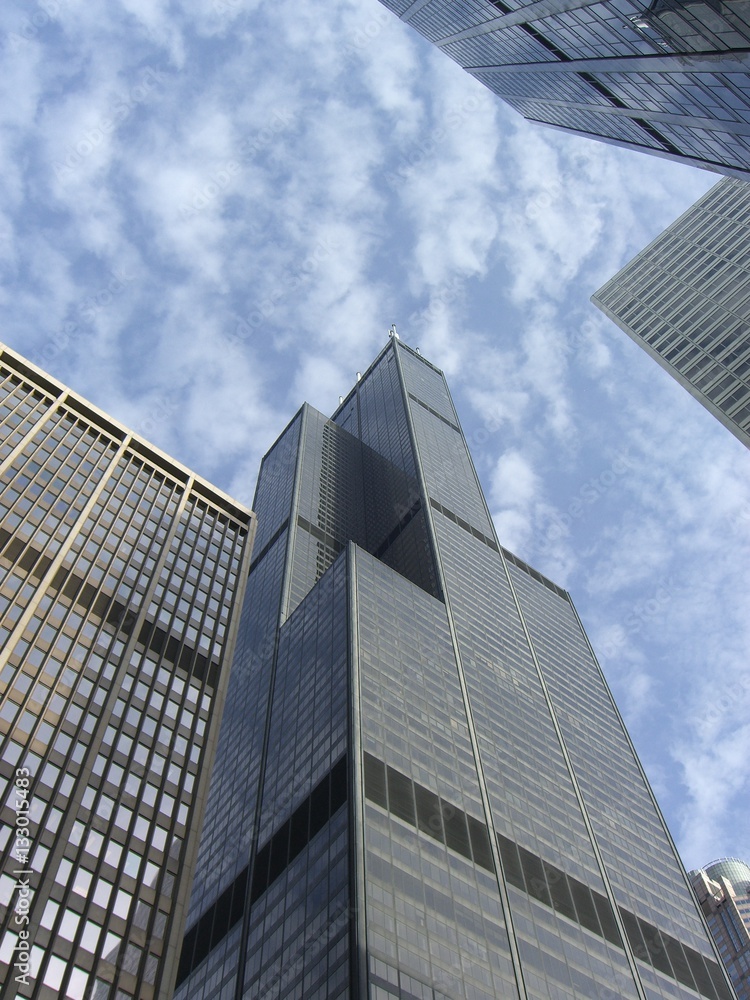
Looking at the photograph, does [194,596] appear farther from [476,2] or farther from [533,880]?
[476,2]

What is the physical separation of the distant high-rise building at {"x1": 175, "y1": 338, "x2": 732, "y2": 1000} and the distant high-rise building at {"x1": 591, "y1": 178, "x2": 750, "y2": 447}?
45519mm

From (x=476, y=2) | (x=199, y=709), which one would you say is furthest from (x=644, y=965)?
(x=476, y=2)

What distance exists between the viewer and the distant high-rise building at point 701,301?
357 feet

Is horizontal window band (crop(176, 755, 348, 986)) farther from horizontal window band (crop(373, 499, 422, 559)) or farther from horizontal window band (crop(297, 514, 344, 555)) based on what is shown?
horizontal window band (crop(297, 514, 344, 555))

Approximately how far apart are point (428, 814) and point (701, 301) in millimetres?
85200

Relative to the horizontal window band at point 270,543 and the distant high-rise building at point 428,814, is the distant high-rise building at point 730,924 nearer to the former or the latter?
the distant high-rise building at point 428,814

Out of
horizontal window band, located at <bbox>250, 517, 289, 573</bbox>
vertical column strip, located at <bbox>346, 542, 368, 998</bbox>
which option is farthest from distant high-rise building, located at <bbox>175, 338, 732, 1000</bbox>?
horizontal window band, located at <bbox>250, 517, 289, 573</bbox>

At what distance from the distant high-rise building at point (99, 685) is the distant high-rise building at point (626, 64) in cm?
5116

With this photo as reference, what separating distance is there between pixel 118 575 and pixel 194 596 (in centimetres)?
821

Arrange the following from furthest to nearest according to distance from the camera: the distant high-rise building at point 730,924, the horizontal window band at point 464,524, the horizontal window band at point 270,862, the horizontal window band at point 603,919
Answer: the horizontal window band at point 464,524 → the distant high-rise building at point 730,924 → the horizontal window band at point 603,919 → the horizontal window band at point 270,862

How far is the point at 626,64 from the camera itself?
53.9 metres

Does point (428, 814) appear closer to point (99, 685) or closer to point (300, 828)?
point (300, 828)
